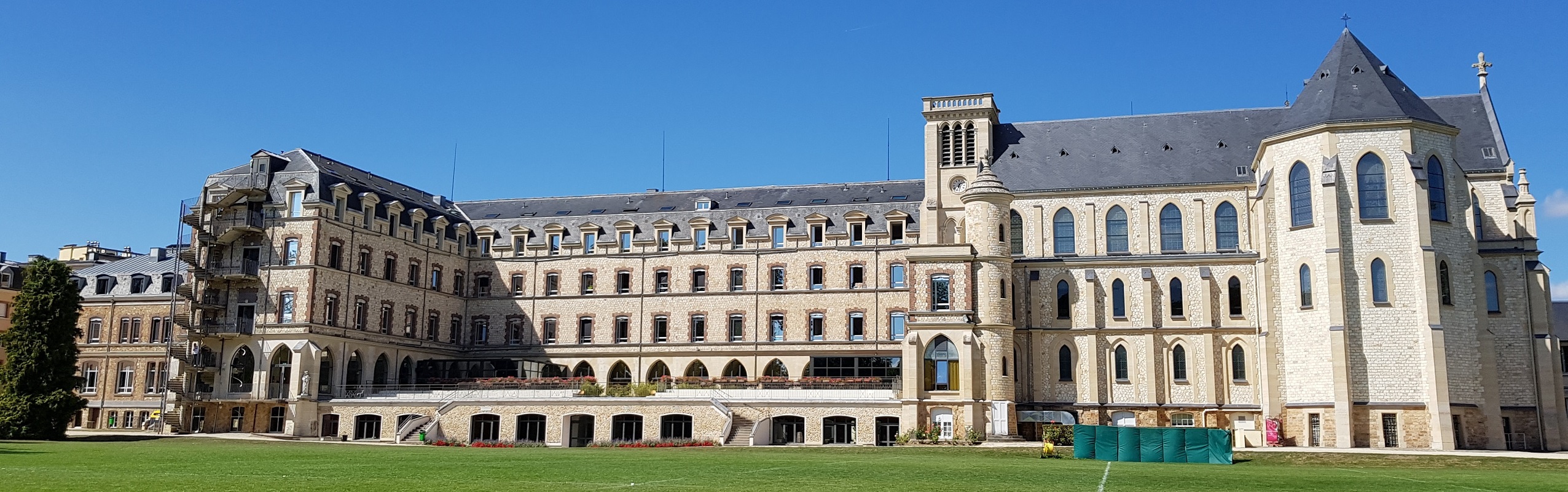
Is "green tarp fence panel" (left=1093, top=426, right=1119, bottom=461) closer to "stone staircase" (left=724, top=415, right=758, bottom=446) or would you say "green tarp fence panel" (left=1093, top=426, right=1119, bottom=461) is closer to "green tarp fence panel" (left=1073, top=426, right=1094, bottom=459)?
"green tarp fence panel" (left=1073, top=426, right=1094, bottom=459)

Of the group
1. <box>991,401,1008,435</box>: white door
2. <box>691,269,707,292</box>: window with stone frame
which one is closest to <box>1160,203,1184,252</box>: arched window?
<box>991,401,1008,435</box>: white door

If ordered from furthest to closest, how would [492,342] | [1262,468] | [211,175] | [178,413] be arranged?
[492,342] → [211,175] → [178,413] → [1262,468]

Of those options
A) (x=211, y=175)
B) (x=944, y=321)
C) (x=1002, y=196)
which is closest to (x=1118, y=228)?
(x=1002, y=196)

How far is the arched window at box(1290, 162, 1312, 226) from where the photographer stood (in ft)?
160

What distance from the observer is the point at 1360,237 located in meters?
47.5

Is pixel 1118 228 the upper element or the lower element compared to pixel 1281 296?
upper

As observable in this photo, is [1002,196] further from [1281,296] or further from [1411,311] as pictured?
[1411,311]

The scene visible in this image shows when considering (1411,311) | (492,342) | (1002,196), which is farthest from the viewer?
(492,342)

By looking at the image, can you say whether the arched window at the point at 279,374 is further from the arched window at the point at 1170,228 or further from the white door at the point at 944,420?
the arched window at the point at 1170,228

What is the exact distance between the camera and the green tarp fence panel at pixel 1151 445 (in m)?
35.7

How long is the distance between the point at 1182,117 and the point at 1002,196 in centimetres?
1368

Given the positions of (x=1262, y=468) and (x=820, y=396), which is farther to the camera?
(x=820, y=396)

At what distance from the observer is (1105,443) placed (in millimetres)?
36875

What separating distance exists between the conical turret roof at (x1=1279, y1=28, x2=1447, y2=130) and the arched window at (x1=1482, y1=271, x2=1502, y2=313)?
7.17 meters
